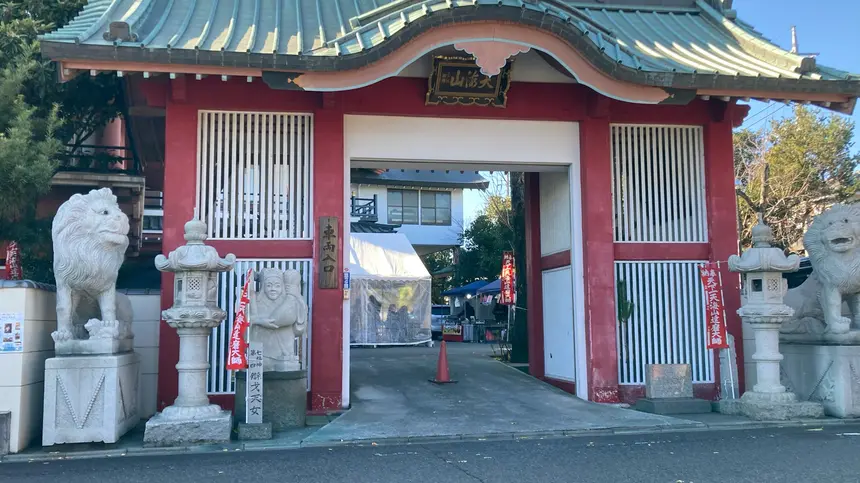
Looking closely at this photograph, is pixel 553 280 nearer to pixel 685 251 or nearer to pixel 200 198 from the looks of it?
pixel 685 251

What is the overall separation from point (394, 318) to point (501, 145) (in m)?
12.8

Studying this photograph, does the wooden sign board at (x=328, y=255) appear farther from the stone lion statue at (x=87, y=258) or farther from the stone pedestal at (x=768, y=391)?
the stone pedestal at (x=768, y=391)

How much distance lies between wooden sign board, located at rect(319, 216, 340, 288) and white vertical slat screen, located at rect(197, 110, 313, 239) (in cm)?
31

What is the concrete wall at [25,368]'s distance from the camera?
8.09 m

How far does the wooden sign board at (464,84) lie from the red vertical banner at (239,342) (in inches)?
184

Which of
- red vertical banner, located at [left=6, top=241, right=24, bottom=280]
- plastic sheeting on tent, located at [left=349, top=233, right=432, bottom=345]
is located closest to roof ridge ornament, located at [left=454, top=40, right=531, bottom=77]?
red vertical banner, located at [left=6, top=241, right=24, bottom=280]

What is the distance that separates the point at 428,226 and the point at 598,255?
82.1 ft

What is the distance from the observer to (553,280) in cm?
1325

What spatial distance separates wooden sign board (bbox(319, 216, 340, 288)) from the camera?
1079 cm

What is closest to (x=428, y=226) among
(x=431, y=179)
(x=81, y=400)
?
(x=431, y=179)

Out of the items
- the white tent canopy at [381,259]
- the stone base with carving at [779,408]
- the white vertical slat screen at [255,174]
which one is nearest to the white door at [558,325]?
the stone base with carving at [779,408]

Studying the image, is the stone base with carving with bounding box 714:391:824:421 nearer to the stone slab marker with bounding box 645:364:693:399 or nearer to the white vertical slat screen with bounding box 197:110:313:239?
the stone slab marker with bounding box 645:364:693:399

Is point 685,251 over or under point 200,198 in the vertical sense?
under

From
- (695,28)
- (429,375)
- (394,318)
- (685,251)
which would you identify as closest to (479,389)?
(429,375)
